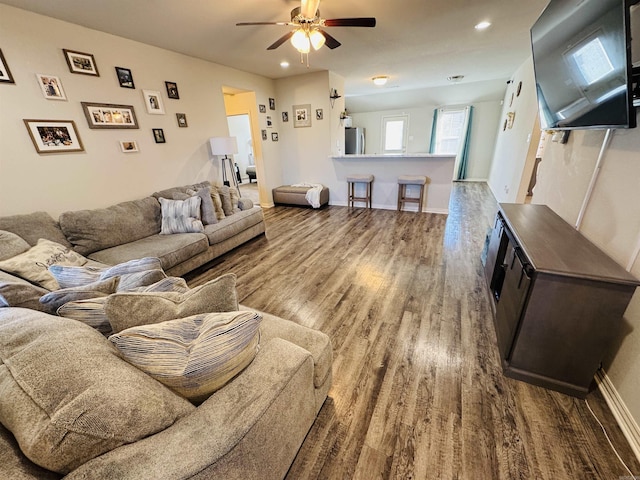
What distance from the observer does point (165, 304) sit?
941 mm

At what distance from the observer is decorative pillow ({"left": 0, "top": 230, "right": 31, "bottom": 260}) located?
1.81m

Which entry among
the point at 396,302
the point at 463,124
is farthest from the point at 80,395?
the point at 463,124

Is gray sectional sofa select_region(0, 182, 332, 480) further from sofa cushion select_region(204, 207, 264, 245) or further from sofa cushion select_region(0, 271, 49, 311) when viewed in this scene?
sofa cushion select_region(204, 207, 264, 245)

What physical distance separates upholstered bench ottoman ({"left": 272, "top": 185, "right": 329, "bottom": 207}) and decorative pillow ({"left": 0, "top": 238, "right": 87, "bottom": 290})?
3.75 metres

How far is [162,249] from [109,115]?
170 centimetres

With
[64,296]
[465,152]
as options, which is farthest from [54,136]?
[465,152]

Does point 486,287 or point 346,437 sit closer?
point 346,437

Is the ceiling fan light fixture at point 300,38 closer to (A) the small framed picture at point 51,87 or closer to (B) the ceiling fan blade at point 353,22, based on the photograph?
(B) the ceiling fan blade at point 353,22

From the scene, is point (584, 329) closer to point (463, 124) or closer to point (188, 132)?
point (188, 132)

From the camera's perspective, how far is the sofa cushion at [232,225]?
2982 millimetres

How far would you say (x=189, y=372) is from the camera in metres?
0.77

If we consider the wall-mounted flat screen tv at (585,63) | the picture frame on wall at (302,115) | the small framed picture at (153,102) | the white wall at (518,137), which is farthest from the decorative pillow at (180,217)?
the white wall at (518,137)

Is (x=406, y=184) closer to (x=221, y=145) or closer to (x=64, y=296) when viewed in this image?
(x=221, y=145)

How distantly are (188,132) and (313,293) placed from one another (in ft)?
9.94
